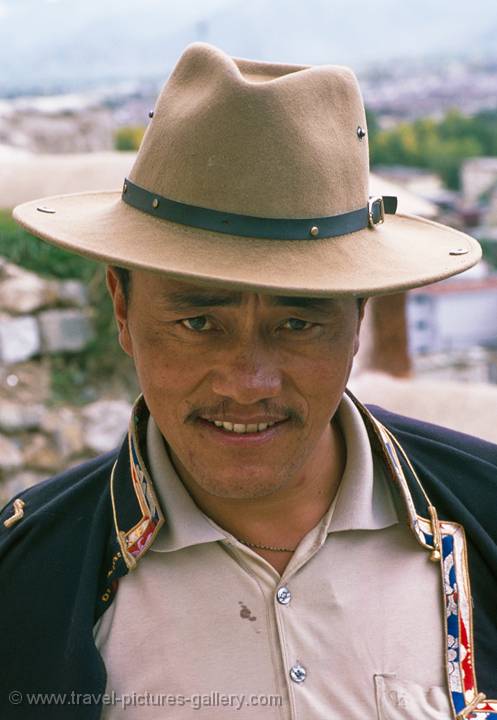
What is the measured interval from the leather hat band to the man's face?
89 mm

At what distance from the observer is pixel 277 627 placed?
1.56m

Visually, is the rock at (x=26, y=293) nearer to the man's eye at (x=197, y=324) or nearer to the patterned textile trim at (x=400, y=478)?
the patterned textile trim at (x=400, y=478)

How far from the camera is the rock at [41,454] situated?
17.8 feet

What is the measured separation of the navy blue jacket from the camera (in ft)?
5.22

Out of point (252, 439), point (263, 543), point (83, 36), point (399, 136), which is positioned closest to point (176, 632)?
point (263, 543)

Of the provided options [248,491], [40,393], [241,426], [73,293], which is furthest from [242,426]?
[73,293]

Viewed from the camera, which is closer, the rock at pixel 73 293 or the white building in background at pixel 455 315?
the rock at pixel 73 293

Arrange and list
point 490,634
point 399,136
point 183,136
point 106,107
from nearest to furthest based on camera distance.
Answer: point 183,136
point 490,634
point 106,107
point 399,136

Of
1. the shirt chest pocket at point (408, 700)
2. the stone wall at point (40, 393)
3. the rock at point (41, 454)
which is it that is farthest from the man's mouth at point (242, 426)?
the rock at point (41, 454)

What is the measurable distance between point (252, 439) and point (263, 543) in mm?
218

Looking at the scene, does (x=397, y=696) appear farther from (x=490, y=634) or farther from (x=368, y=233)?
(x=368, y=233)

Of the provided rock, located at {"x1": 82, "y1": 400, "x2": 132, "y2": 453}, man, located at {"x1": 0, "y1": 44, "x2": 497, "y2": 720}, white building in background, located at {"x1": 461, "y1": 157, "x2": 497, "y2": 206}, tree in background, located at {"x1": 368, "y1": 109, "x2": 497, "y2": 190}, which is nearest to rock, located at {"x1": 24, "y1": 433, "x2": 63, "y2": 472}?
rock, located at {"x1": 82, "y1": 400, "x2": 132, "y2": 453}

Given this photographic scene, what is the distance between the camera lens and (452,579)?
1660 mm

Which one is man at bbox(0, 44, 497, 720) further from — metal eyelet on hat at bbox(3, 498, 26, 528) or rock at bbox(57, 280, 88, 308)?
rock at bbox(57, 280, 88, 308)
